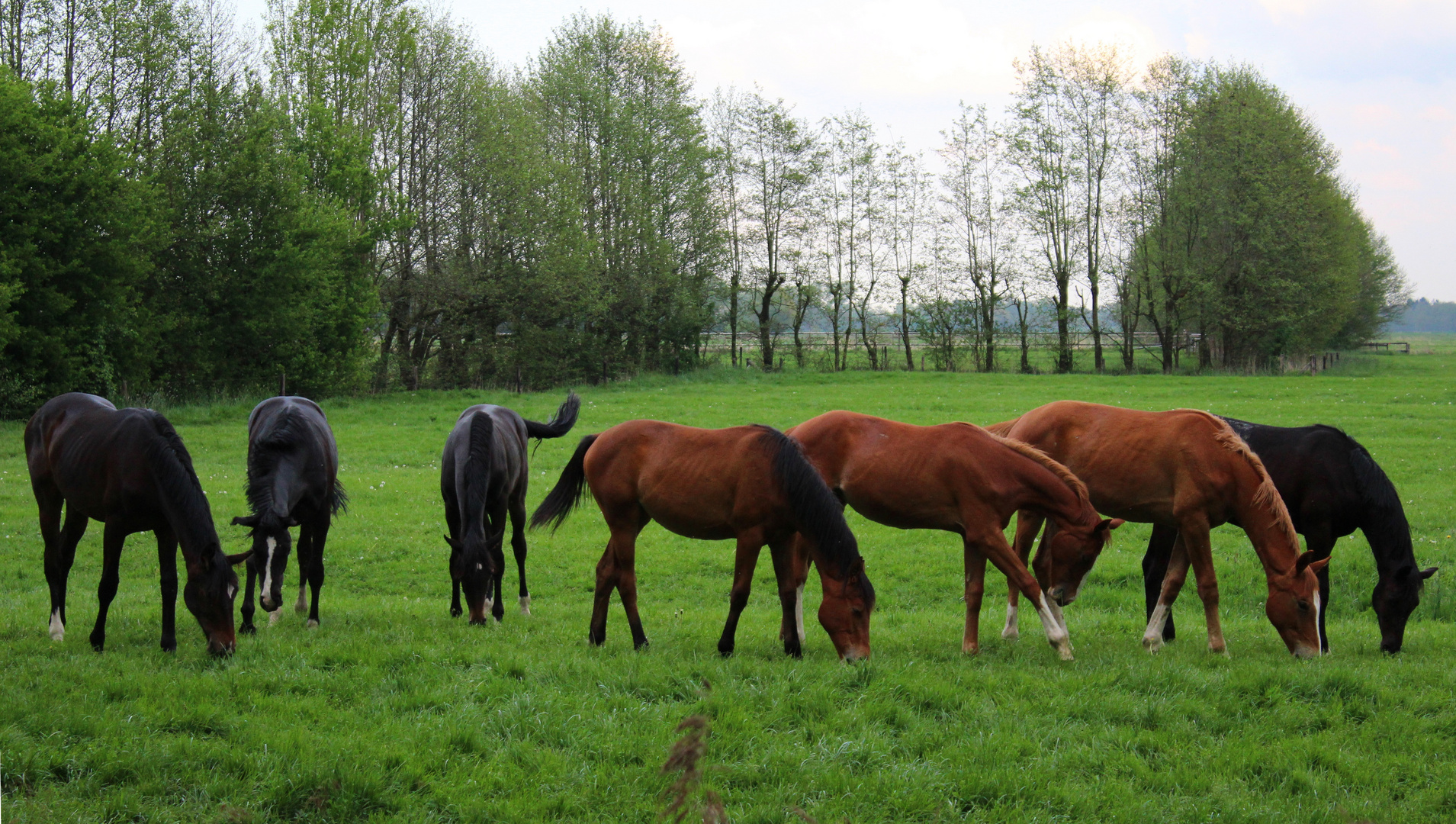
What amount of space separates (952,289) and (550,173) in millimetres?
20317

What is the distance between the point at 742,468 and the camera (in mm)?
6613

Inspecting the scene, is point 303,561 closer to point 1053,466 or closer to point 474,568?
point 474,568

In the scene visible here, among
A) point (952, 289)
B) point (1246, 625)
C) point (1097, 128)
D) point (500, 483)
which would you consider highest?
point (1097, 128)

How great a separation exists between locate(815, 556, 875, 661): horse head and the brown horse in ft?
5.80

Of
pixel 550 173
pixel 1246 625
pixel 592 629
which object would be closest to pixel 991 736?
pixel 592 629

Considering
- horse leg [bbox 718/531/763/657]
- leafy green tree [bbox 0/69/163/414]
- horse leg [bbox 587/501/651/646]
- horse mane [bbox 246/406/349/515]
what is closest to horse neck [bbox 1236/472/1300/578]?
horse leg [bbox 718/531/763/657]

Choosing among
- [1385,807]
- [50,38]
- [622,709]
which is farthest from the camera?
[50,38]

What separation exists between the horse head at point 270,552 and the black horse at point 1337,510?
7366mm

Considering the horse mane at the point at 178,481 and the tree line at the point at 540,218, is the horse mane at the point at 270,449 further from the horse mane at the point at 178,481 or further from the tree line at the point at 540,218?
the tree line at the point at 540,218

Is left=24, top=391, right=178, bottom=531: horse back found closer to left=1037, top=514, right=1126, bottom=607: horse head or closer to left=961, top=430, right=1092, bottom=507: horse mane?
left=961, top=430, right=1092, bottom=507: horse mane

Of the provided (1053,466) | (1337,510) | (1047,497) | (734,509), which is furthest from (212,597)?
(1337,510)

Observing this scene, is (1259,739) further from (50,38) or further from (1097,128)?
(1097,128)

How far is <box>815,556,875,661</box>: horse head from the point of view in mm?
6340

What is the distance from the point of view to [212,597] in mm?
6227
